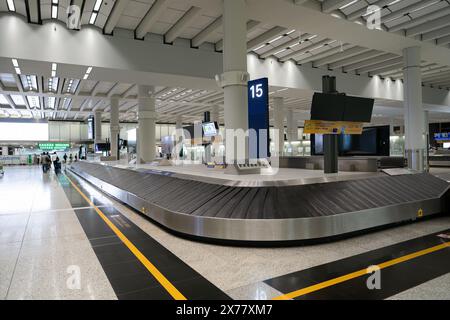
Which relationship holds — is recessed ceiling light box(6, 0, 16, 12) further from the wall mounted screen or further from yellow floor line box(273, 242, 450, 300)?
the wall mounted screen

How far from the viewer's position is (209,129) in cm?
1327

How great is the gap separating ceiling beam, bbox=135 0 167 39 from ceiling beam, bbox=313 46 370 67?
10232 mm

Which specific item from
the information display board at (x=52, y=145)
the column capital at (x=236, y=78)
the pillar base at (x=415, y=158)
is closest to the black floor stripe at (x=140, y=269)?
the column capital at (x=236, y=78)

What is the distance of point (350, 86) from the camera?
19984mm

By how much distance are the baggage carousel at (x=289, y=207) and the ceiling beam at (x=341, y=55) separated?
1111 centimetres

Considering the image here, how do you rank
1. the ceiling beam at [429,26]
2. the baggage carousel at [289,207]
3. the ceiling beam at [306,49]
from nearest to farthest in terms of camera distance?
the baggage carousel at [289,207]
the ceiling beam at [429,26]
the ceiling beam at [306,49]

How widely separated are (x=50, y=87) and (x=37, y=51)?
11.8 m

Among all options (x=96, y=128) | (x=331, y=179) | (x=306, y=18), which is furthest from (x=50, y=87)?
(x=331, y=179)

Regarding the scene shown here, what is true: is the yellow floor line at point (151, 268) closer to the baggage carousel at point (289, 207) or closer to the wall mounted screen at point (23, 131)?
the baggage carousel at point (289, 207)

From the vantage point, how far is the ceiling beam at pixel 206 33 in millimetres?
12377

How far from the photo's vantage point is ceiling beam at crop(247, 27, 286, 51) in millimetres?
13008

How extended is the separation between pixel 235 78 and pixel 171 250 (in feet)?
19.9

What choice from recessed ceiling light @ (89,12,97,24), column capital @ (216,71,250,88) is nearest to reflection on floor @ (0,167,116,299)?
column capital @ (216,71,250,88)
